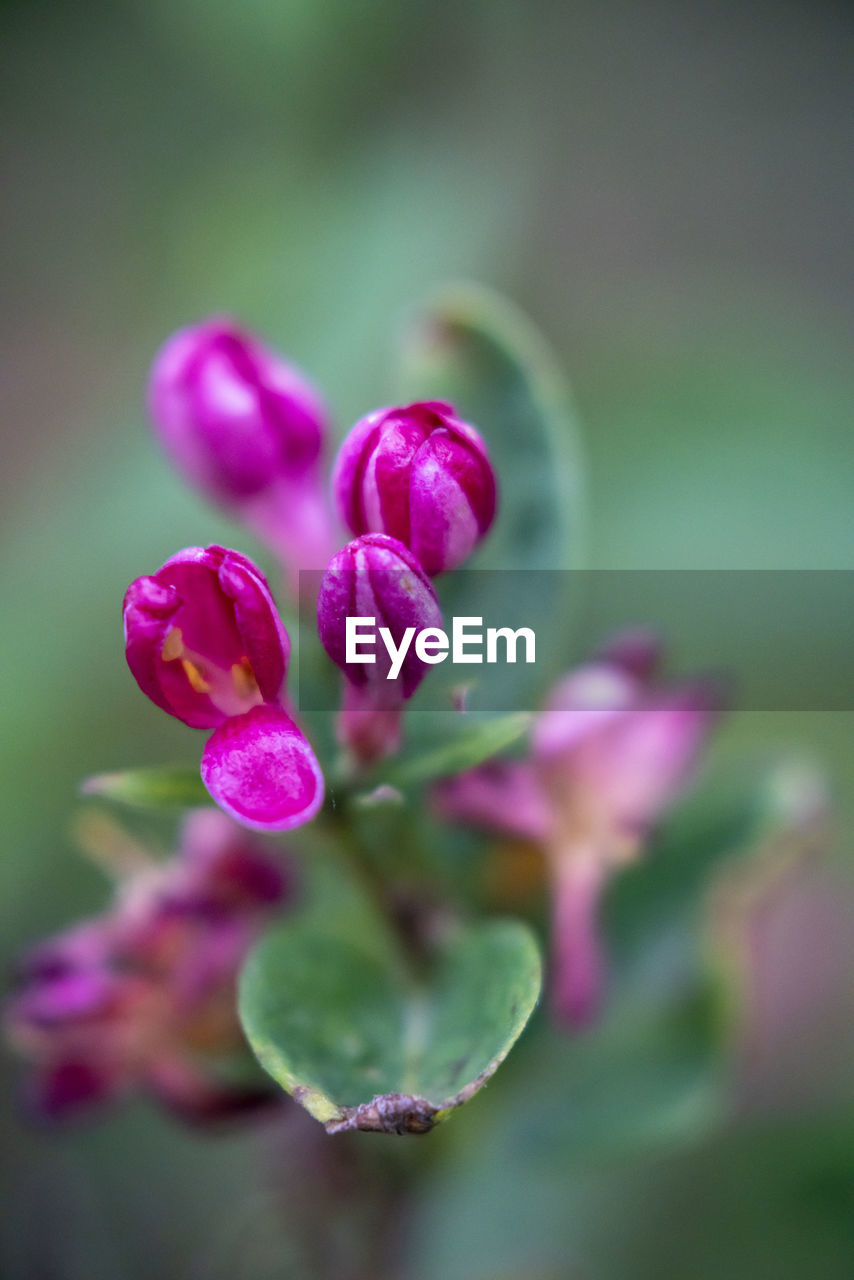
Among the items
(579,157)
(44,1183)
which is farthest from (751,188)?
(44,1183)

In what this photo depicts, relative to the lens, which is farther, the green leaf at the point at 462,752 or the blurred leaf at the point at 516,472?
the blurred leaf at the point at 516,472

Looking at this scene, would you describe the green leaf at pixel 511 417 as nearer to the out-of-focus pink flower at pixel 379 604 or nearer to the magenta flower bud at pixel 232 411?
the magenta flower bud at pixel 232 411

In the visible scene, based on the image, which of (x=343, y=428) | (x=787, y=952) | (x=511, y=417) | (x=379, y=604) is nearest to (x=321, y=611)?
(x=379, y=604)

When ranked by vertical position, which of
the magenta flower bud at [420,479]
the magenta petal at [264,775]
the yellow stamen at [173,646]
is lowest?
the magenta petal at [264,775]

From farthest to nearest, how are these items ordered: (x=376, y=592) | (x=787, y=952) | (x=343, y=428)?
(x=787, y=952)
(x=343, y=428)
(x=376, y=592)

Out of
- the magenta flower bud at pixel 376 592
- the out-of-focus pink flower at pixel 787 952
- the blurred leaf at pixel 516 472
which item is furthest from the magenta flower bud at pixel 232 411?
the out-of-focus pink flower at pixel 787 952

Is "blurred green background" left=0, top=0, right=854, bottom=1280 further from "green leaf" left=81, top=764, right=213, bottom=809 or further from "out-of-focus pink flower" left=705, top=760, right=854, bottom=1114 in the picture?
"green leaf" left=81, top=764, right=213, bottom=809

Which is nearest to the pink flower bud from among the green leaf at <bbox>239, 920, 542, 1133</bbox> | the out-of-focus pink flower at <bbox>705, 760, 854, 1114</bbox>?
the green leaf at <bbox>239, 920, 542, 1133</bbox>

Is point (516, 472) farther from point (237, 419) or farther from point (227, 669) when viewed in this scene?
point (227, 669)
